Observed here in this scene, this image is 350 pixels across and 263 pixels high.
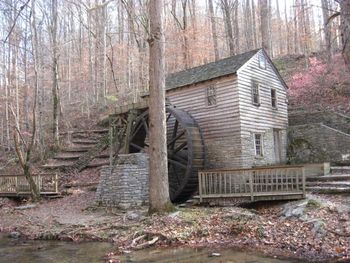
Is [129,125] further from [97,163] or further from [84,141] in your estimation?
[84,141]

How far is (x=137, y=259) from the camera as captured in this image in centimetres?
749

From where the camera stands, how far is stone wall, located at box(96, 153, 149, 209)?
45.2 ft

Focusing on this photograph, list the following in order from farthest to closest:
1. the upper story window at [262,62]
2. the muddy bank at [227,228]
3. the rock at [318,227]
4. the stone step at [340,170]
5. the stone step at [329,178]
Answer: the upper story window at [262,62], the stone step at [340,170], the stone step at [329,178], the rock at [318,227], the muddy bank at [227,228]

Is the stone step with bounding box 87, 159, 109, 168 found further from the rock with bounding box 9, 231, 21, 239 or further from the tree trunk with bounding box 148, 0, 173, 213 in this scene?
the tree trunk with bounding box 148, 0, 173, 213

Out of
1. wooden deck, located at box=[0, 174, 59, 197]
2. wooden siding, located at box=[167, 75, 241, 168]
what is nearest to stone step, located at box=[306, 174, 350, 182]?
wooden siding, located at box=[167, 75, 241, 168]

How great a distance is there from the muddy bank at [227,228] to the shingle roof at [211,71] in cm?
613

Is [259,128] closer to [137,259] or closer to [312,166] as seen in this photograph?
[312,166]

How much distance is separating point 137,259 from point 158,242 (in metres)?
1.23

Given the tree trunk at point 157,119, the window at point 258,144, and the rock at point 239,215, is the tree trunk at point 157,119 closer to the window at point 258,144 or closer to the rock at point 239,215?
the rock at point 239,215

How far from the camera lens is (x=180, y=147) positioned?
16.0 meters

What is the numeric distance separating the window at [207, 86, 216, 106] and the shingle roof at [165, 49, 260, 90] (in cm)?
47

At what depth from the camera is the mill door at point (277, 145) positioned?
17422mm

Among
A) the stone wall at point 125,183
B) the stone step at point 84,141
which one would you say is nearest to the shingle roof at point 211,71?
the stone wall at point 125,183

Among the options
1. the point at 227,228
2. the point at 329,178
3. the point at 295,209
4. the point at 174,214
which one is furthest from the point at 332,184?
the point at 174,214
